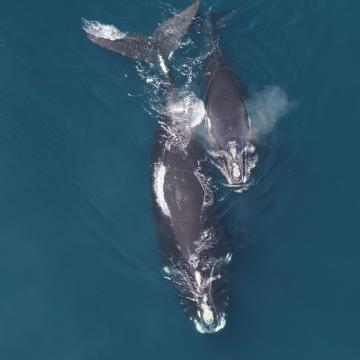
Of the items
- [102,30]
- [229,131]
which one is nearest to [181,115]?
[229,131]

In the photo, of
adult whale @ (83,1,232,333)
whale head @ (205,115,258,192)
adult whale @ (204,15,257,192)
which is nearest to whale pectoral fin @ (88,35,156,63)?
adult whale @ (83,1,232,333)

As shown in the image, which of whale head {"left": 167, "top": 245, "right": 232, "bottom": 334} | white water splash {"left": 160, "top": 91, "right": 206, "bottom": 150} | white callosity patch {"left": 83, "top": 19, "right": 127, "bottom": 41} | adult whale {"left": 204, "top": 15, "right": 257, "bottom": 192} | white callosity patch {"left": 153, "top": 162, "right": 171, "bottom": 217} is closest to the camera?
whale head {"left": 167, "top": 245, "right": 232, "bottom": 334}

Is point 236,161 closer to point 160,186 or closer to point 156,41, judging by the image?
point 160,186

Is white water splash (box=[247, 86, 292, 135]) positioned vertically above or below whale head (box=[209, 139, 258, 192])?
above

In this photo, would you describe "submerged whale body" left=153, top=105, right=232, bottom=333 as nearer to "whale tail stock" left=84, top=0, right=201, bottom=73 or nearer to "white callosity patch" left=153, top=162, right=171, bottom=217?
"white callosity patch" left=153, top=162, right=171, bottom=217

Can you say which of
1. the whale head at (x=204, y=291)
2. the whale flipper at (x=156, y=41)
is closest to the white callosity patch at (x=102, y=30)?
the whale flipper at (x=156, y=41)

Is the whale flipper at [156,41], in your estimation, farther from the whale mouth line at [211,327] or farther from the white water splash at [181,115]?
→ the whale mouth line at [211,327]
